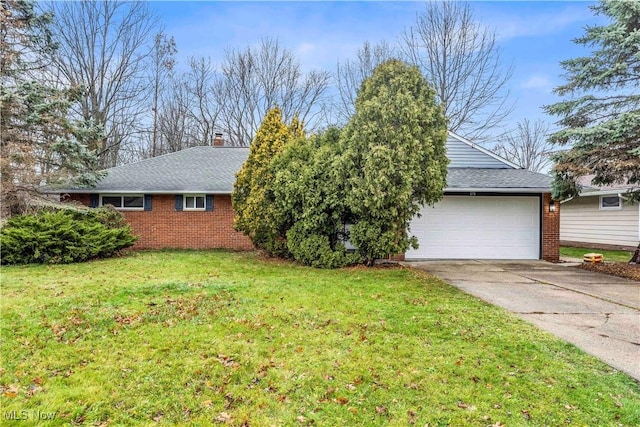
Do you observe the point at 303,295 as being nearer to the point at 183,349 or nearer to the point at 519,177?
the point at 183,349

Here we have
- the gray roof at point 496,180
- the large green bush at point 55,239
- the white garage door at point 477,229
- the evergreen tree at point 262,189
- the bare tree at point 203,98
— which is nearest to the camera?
the large green bush at point 55,239

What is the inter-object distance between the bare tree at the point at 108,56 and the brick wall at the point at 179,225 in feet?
24.3

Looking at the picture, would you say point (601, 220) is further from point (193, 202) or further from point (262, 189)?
point (193, 202)

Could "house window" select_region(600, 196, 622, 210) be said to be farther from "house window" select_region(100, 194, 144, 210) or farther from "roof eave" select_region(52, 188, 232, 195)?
"house window" select_region(100, 194, 144, 210)

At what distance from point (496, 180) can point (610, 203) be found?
6704 mm

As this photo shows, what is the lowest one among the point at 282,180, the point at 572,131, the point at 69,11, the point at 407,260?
the point at 407,260

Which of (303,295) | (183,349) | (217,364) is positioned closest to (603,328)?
(303,295)

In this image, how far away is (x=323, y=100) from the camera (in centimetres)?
2364

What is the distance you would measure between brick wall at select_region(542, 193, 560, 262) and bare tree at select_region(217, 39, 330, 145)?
592 inches

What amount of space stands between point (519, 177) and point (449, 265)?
13.3 ft

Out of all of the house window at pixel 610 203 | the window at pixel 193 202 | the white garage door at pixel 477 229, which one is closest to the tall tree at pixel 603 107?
the white garage door at pixel 477 229

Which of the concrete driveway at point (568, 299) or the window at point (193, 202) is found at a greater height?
the window at point (193, 202)

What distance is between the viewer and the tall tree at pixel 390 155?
8.30 m

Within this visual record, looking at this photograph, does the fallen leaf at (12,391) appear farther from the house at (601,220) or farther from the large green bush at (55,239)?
the house at (601,220)
